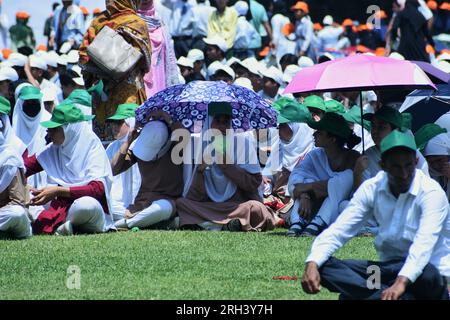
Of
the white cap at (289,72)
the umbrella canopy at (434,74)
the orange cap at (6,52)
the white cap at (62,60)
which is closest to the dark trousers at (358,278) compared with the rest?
the umbrella canopy at (434,74)

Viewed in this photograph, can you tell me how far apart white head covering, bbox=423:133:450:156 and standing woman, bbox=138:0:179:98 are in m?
3.63

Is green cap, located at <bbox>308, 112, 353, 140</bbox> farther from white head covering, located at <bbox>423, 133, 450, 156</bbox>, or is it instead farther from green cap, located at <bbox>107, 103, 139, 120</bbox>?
green cap, located at <bbox>107, 103, 139, 120</bbox>

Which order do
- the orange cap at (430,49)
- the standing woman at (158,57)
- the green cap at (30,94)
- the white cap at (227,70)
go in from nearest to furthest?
the green cap at (30,94), the standing woman at (158,57), the white cap at (227,70), the orange cap at (430,49)

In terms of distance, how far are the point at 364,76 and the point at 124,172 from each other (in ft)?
9.76

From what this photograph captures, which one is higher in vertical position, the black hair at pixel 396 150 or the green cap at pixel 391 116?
the black hair at pixel 396 150

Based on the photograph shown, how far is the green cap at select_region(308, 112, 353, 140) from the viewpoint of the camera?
9.88 metres

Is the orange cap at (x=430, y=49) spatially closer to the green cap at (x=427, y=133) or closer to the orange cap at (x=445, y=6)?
the orange cap at (x=445, y=6)

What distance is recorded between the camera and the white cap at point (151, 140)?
10562 mm

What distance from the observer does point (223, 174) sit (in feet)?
34.7

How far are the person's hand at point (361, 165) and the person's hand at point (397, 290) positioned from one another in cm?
353

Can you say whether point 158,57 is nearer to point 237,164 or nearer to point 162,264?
point 237,164

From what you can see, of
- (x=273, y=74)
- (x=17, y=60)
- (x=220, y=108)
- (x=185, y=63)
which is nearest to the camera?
(x=220, y=108)

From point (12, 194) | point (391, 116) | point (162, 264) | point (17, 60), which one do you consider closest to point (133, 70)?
point (12, 194)

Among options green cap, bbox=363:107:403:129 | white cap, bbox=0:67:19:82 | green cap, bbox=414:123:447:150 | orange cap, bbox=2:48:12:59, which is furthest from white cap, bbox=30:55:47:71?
green cap, bbox=363:107:403:129
